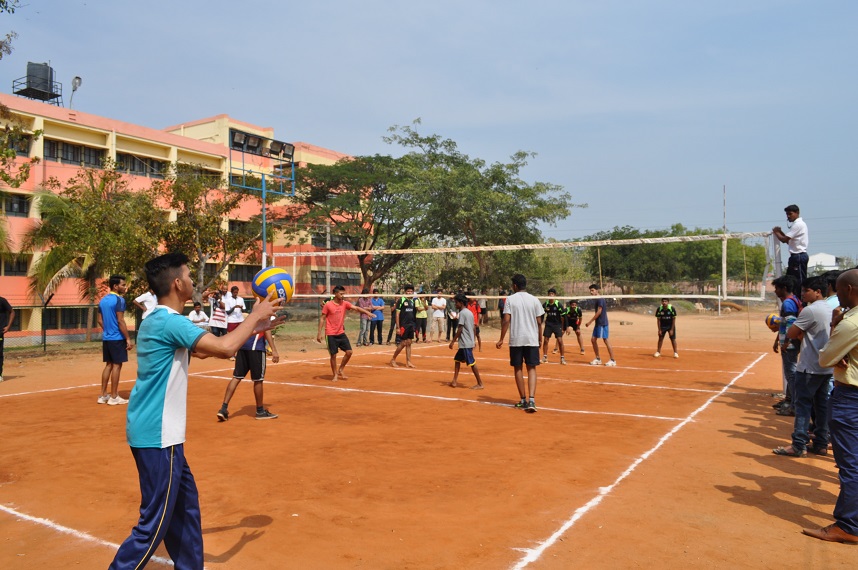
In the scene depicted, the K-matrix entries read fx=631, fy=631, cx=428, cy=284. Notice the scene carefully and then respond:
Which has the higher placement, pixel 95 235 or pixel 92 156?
pixel 92 156

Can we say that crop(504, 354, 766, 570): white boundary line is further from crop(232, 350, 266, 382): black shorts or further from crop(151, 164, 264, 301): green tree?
crop(151, 164, 264, 301): green tree

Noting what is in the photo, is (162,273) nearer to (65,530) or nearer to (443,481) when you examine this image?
(65,530)

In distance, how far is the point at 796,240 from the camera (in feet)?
30.9

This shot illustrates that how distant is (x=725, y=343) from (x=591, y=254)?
1158 inches

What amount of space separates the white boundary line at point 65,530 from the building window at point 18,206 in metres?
29.3

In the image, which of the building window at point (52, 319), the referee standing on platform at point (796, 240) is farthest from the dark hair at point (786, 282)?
the building window at point (52, 319)

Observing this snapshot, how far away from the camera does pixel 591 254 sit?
51.7m

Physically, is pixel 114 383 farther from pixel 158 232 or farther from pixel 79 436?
pixel 158 232

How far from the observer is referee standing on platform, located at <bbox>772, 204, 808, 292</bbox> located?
9.37m

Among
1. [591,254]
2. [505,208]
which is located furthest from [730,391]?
[591,254]

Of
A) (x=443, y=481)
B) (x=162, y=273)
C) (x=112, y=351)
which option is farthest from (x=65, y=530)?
(x=112, y=351)

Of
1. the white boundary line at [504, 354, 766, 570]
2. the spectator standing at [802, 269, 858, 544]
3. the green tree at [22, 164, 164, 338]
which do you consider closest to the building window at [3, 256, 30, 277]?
the green tree at [22, 164, 164, 338]

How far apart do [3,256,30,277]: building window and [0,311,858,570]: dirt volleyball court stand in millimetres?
20778

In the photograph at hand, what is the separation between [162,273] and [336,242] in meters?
36.1
